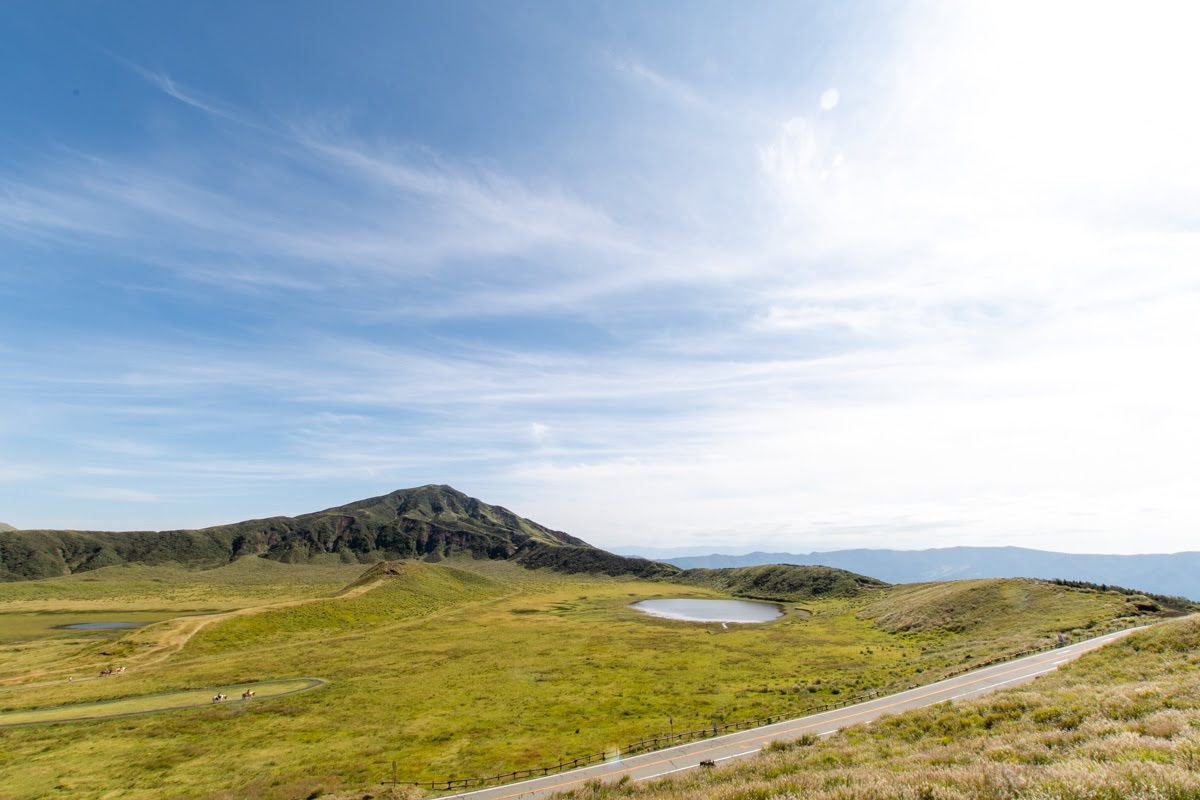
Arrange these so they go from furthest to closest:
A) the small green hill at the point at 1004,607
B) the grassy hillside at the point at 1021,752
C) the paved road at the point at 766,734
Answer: the small green hill at the point at 1004,607
the paved road at the point at 766,734
the grassy hillside at the point at 1021,752

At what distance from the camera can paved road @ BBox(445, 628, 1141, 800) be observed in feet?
108

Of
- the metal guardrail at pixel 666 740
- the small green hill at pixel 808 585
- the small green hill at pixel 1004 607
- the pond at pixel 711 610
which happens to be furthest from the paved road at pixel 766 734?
the small green hill at pixel 808 585

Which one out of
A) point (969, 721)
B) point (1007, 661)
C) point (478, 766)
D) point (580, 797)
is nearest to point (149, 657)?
point (478, 766)

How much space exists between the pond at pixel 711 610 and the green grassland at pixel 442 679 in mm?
11132

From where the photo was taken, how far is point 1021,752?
658 inches

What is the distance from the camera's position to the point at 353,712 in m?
54.9

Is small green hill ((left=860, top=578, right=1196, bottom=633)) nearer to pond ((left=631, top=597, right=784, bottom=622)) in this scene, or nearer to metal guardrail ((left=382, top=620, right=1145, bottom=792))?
metal guardrail ((left=382, top=620, right=1145, bottom=792))

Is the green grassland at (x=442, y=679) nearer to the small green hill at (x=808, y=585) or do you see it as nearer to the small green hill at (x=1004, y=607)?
the small green hill at (x=1004, y=607)

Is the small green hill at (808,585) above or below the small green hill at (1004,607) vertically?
below

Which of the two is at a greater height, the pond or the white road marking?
the white road marking

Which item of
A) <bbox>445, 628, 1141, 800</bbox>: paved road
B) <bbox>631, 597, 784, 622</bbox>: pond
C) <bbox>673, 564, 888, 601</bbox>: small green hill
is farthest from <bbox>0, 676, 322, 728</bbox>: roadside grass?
<bbox>673, 564, 888, 601</bbox>: small green hill

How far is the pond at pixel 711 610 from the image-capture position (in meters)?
130

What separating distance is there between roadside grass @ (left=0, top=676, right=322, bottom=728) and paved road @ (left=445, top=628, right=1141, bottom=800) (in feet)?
148

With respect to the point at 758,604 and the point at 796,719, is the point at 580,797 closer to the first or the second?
the point at 796,719
